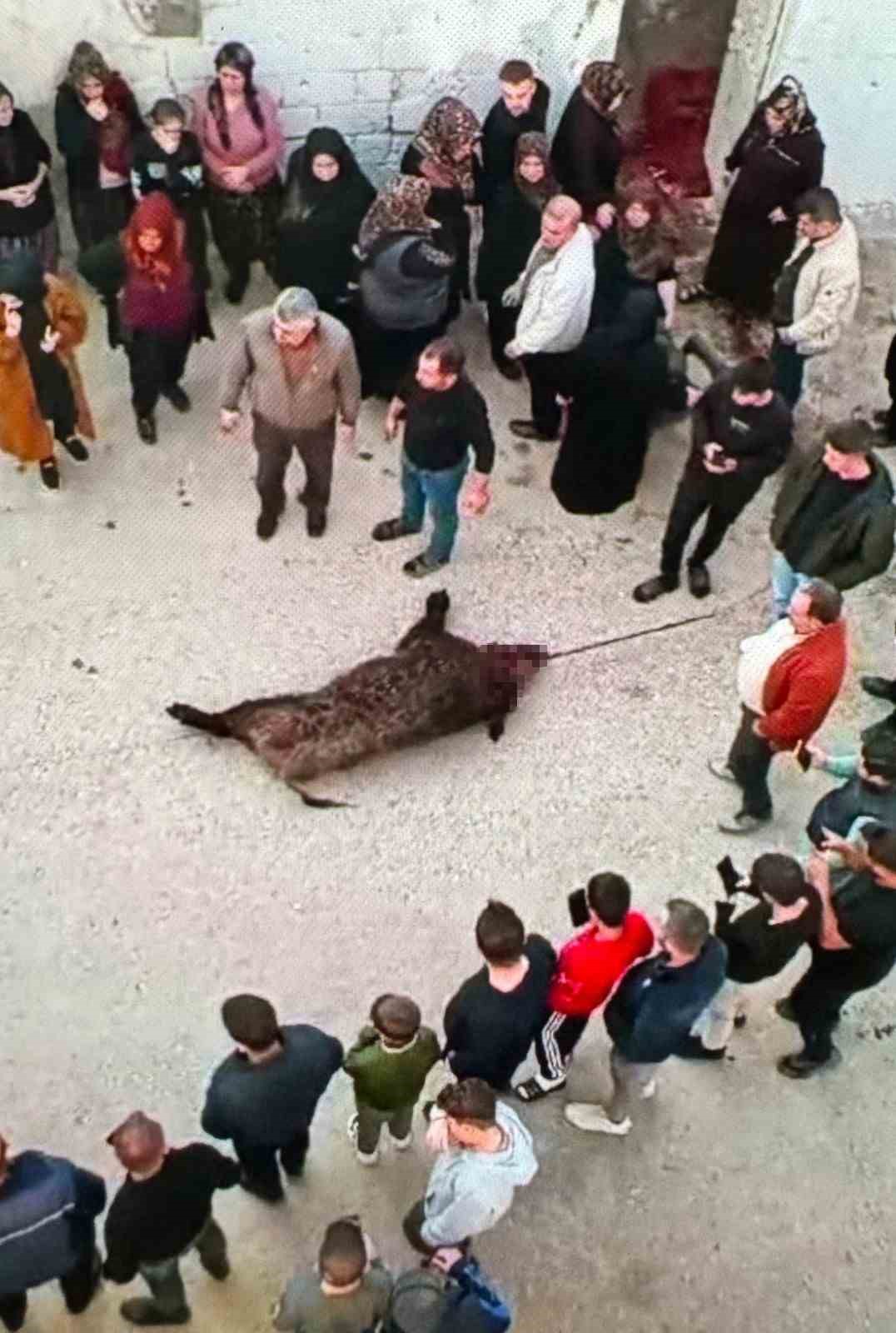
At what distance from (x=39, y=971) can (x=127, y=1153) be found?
1776 mm

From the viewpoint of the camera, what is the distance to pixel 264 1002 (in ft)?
15.5

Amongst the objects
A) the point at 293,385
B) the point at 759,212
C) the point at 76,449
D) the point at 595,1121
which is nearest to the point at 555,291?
the point at 293,385

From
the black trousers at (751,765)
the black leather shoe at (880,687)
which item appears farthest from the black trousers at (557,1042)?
the black leather shoe at (880,687)

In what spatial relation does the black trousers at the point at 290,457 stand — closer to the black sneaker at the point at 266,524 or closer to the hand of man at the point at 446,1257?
the black sneaker at the point at 266,524

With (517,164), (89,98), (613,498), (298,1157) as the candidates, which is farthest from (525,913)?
(89,98)

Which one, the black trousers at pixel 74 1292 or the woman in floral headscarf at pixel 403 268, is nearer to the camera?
the black trousers at pixel 74 1292

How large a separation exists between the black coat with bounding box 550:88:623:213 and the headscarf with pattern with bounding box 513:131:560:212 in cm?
26

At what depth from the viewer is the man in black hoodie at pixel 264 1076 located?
183 inches

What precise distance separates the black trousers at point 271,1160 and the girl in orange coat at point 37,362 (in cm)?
343

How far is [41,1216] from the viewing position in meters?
4.45

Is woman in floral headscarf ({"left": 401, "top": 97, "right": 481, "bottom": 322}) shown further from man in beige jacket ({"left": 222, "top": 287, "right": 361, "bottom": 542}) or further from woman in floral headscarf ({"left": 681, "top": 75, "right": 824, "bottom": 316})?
woman in floral headscarf ({"left": 681, "top": 75, "right": 824, "bottom": 316})

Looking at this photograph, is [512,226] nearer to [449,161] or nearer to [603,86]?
[449,161]

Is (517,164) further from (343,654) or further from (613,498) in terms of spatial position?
(343,654)

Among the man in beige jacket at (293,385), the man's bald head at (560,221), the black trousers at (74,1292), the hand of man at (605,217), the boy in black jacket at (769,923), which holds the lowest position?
the black trousers at (74,1292)
